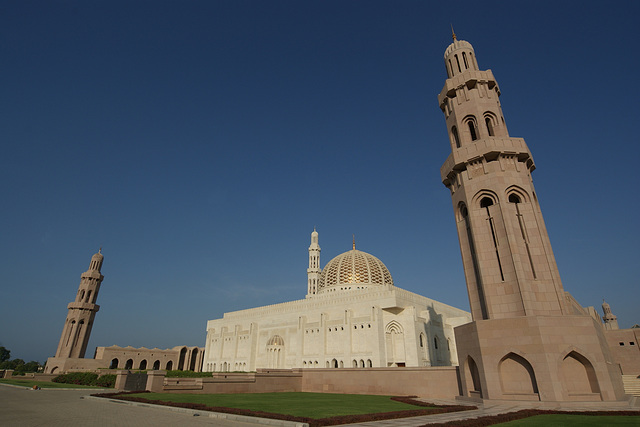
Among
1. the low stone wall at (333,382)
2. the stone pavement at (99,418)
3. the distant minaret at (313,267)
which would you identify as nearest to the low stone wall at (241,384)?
the low stone wall at (333,382)

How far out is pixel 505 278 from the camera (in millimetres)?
14250

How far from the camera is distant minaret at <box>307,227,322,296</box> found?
51.9m

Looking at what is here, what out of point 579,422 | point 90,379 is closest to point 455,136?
point 579,422

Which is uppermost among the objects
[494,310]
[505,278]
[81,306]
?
[81,306]

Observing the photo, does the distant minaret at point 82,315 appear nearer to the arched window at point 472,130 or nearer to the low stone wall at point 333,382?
the low stone wall at point 333,382

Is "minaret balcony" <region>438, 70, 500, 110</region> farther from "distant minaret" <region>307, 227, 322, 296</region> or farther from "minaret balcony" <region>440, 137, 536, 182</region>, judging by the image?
"distant minaret" <region>307, 227, 322, 296</region>

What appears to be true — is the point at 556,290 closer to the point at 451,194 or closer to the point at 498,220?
the point at 498,220

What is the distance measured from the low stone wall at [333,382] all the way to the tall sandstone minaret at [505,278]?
1.43 m

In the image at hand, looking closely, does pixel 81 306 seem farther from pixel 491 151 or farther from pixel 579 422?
pixel 579 422

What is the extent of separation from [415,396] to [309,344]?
23.6 meters

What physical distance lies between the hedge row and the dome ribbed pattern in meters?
26.7

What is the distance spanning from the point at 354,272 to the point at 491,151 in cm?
3137

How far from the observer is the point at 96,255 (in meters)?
50.4

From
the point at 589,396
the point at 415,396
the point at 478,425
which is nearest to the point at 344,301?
the point at 415,396
